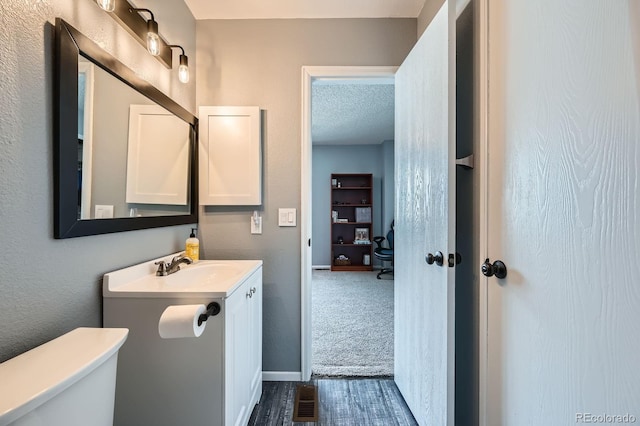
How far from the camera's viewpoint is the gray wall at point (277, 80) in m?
1.83

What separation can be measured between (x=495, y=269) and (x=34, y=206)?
4.88 ft

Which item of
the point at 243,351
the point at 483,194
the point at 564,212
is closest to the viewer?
the point at 564,212

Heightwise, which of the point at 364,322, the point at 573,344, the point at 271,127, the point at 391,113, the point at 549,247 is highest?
the point at 391,113

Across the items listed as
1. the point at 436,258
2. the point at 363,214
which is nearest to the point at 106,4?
the point at 436,258

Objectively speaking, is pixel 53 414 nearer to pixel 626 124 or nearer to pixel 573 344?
pixel 573 344

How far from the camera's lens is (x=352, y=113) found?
379cm

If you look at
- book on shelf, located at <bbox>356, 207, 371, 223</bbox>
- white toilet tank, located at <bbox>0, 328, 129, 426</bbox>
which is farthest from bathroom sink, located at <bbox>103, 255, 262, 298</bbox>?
book on shelf, located at <bbox>356, 207, 371, 223</bbox>

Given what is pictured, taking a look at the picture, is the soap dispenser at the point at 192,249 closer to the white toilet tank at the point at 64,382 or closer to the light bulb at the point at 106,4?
the white toilet tank at the point at 64,382

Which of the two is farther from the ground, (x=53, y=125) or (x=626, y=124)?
(x=53, y=125)

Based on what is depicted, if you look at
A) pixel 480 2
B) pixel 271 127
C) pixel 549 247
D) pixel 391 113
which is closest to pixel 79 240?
pixel 271 127

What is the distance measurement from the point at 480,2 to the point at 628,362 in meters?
1.23

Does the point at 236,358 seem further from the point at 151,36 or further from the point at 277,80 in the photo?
the point at 277,80

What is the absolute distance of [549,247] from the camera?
74 cm

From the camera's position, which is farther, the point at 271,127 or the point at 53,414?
the point at 271,127
